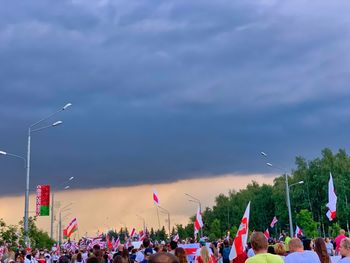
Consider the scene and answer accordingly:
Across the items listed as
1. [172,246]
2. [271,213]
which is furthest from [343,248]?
[271,213]

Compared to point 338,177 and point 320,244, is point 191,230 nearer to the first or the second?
point 338,177

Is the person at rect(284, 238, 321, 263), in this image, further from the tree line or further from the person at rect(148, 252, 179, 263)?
the tree line

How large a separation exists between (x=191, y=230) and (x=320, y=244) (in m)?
121

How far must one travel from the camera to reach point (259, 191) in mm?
112500

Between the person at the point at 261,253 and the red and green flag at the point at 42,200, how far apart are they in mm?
32085

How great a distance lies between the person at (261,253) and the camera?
690 centimetres

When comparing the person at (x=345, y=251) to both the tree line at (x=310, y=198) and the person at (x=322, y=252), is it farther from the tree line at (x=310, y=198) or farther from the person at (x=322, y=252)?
the tree line at (x=310, y=198)

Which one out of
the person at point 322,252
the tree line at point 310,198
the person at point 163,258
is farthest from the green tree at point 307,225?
the person at point 163,258

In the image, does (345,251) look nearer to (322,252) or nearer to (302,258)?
(302,258)

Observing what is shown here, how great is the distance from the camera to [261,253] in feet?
23.0

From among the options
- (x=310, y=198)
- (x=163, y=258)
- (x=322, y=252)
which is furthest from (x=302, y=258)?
(x=310, y=198)

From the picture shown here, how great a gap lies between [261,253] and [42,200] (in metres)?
32.8

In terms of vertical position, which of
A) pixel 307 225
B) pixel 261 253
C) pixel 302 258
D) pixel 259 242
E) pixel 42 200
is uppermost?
pixel 42 200

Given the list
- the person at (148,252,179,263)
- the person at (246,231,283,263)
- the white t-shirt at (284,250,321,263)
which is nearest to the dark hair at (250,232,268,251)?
the person at (246,231,283,263)
